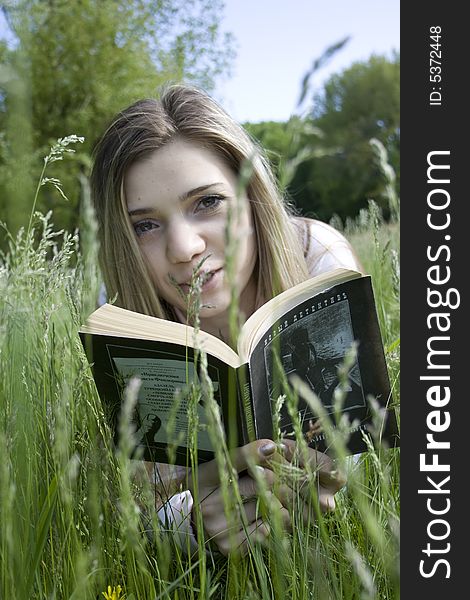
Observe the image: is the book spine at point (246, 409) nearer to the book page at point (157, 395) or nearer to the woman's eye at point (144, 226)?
the book page at point (157, 395)

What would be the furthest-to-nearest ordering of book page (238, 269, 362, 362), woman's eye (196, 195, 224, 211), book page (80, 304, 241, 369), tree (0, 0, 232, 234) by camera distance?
1. tree (0, 0, 232, 234)
2. woman's eye (196, 195, 224, 211)
3. book page (238, 269, 362, 362)
4. book page (80, 304, 241, 369)

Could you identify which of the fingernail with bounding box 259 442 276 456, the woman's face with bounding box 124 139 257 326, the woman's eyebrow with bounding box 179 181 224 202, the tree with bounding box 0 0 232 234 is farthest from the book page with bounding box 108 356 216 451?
the tree with bounding box 0 0 232 234

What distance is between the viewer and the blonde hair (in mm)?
1752

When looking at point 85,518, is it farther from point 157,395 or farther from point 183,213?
point 183,213

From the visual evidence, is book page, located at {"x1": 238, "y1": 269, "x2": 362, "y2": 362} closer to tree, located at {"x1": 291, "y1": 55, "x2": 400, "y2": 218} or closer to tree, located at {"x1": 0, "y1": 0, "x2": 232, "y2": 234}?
tree, located at {"x1": 0, "y1": 0, "x2": 232, "y2": 234}

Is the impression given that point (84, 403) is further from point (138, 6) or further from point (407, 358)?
point (138, 6)

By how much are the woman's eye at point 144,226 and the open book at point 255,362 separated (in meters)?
0.61

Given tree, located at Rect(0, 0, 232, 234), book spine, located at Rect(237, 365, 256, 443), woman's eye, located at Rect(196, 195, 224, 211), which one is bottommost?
book spine, located at Rect(237, 365, 256, 443)

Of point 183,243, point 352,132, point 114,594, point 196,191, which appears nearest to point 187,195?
point 196,191

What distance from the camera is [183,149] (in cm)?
173

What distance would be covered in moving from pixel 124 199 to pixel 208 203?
0.79ft

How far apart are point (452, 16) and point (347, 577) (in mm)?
881

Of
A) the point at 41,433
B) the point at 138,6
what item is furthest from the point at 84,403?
the point at 138,6

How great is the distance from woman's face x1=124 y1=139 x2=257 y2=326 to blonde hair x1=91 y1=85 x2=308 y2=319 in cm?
3
